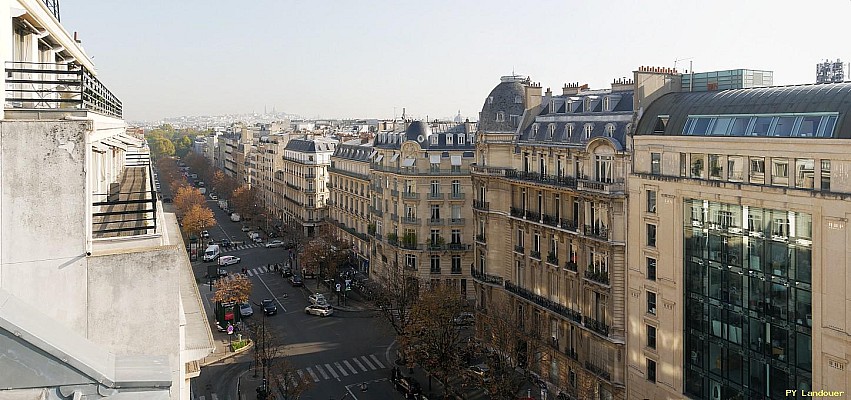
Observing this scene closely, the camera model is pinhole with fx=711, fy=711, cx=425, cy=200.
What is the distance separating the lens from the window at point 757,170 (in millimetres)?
32062

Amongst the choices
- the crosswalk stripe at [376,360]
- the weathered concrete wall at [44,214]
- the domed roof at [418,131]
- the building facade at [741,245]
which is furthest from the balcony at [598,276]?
the weathered concrete wall at [44,214]

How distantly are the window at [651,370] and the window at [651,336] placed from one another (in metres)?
0.82

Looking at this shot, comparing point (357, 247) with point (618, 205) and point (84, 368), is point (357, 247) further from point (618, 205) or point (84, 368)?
point (84, 368)

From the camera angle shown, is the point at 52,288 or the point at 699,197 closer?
the point at 52,288

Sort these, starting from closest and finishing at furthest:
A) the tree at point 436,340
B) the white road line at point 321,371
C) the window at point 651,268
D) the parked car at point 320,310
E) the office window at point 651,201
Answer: the office window at point 651,201 < the window at point 651,268 < the tree at point 436,340 < the white road line at point 321,371 < the parked car at point 320,310

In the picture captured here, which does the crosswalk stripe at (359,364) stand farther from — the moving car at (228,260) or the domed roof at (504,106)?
the moving car at (228,260)

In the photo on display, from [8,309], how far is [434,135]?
5908 centimetres

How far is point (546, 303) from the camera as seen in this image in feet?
152

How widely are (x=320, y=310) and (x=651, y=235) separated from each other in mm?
35491

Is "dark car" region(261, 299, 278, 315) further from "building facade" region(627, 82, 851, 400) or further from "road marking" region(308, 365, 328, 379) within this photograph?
"building facade" region(627, 82, 851, 400)

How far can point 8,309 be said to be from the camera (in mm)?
7934

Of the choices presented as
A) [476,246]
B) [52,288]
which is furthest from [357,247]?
[52,288]

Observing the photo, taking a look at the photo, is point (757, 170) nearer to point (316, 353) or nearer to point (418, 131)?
point (316, 353)

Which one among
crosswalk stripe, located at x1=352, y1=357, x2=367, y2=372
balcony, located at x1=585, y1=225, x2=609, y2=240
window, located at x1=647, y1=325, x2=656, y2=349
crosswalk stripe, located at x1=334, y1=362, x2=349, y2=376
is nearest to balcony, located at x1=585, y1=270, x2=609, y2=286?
balcony, located at x1=585, y1=225, x2=609, y2=240
